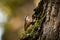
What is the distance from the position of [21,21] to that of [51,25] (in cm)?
405

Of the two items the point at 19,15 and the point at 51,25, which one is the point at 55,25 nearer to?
the point at 51,25

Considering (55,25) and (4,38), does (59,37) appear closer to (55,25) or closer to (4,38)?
(55,25)

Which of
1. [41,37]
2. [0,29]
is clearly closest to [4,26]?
[0,29]

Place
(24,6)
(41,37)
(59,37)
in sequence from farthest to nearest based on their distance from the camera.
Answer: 1. (24,6)
2. (41,37)
3. (59,37)

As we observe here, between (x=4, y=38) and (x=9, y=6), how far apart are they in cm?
118

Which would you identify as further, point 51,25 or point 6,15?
point 6,15

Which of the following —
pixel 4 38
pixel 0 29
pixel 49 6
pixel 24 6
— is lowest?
A: pixel 4 38

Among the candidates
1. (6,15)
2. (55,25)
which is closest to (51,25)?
(55,25)

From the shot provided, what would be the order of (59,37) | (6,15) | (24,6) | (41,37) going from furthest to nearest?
(6,15), (24,6), (41,37), (59,37)

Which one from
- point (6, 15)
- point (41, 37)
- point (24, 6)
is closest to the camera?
point (41, 37)

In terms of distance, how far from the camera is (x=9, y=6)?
5.02 meters

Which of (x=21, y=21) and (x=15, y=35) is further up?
(x=21, y=21)

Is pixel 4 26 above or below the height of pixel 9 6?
below

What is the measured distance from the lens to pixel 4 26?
521cm
